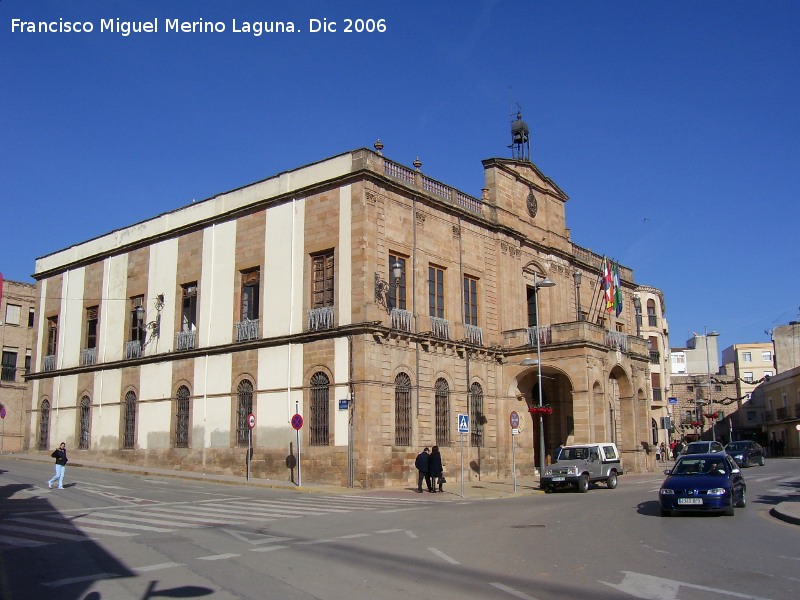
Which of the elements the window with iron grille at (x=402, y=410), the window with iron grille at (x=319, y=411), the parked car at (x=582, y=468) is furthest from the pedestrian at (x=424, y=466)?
the parked car at (x=582, y=468)

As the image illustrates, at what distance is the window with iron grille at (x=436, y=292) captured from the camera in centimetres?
3266

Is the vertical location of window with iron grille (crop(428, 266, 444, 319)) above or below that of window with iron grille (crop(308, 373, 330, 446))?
above

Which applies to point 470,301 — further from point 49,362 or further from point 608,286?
point 49,362

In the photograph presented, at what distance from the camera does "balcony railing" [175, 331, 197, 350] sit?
115 feet

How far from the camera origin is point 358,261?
29.0 meters

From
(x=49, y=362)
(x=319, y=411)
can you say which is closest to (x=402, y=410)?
(x=319, y=411)

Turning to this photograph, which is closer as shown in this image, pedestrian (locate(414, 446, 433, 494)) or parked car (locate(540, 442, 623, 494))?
pedestrian (locate(414, 446, 433, 494))

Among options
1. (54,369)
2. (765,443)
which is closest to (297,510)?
(54,369)

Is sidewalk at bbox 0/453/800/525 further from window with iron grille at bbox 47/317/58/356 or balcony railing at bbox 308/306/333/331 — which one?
window with iron grille at bbox 47/317/58/356

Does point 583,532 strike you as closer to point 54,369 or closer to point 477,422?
point 477,422

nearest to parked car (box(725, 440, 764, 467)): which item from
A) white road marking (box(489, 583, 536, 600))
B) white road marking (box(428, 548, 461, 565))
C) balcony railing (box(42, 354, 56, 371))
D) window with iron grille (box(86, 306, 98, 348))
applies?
window with iron grille (box(86, 306, 98, 348))

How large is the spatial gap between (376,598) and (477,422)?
26.0m

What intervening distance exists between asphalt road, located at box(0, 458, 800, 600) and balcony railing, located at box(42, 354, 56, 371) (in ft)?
76.6

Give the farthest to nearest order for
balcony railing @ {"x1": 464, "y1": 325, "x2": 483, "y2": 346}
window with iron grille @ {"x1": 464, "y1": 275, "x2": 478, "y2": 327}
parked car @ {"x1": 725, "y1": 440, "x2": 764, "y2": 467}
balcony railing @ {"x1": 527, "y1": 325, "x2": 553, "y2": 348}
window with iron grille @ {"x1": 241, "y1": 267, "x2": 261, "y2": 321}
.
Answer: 1. parked car @ {"x1": 725, "y1": 440, "x2": 764, "y2": 467}
2. balcony railing @ {"x1": 527, "y1": 325, "x2": 553, "y2": 348}
3. window with iron grille @ {"x1": 464, "y1": 275, "x2": 478, "y2": 327}
4. balcony railing @ {"x1": 464, "y1": 325, "x2": 483, "y2": 346}
5. window with iron grille @ {"x1": 241, "y1": 267, "x2": 261, "y2": 321}
